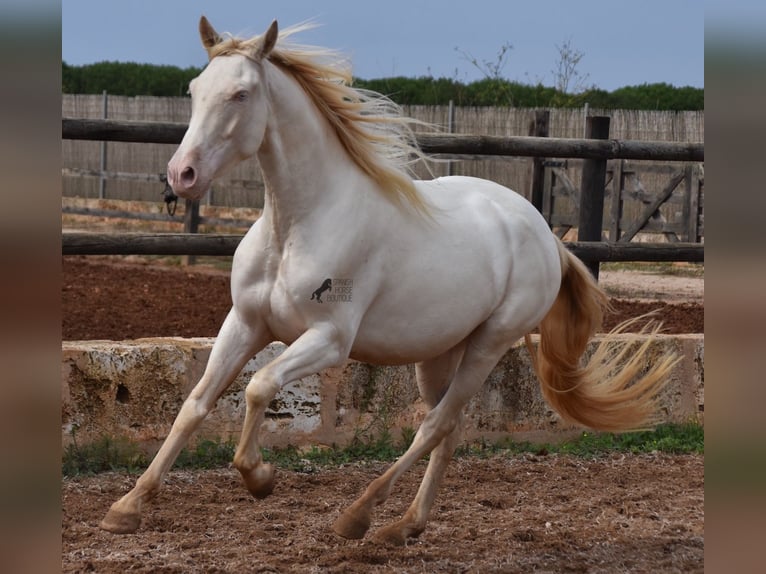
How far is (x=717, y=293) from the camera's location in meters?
0.78

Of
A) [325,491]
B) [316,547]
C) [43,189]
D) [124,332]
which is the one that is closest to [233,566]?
[316,547]

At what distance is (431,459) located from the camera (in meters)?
4.14

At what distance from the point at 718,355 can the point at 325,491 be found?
403 cm

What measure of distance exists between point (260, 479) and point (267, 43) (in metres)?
1.45

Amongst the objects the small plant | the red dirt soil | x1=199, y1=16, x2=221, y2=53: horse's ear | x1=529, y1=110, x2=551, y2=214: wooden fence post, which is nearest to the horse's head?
x1=199, y1=16, x2=221, y2=53: horse's ear

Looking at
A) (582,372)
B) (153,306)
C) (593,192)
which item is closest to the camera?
(582,372)

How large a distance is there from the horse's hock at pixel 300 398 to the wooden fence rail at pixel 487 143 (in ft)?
3.62

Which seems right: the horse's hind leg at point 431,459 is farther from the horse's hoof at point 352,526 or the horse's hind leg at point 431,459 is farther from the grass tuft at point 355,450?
the grass tuft at point 355,450

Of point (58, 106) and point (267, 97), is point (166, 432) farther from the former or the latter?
point (58, 106)

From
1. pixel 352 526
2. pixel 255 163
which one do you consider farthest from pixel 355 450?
pixel 255 163

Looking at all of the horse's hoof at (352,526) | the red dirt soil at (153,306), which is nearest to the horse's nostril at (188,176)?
the horse's hoof at (352,526)

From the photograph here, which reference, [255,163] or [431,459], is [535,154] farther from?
[255,163]

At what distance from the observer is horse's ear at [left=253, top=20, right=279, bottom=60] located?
3.17 meters

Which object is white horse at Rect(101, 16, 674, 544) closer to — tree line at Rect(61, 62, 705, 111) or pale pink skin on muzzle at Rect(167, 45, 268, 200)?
pale pink skin on muzzle at Rect(167, 45, 268, 200)
